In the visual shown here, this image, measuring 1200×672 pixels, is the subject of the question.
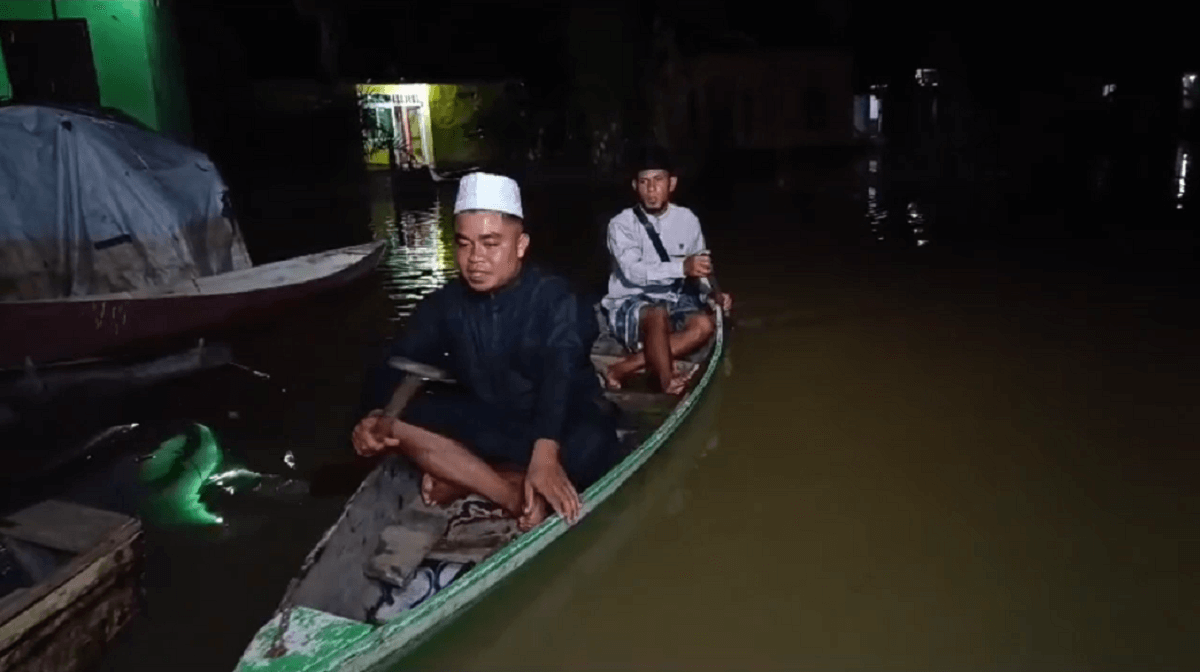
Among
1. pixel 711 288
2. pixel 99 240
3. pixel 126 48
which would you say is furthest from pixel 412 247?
pixel 711 288

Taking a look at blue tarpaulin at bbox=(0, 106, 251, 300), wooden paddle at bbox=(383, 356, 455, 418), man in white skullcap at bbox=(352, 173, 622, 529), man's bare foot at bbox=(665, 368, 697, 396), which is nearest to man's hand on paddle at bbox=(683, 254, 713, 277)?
man's bare foot at bbox=(665, 368, 697, 396)

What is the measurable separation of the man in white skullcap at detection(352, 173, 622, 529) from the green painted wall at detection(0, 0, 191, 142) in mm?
10077

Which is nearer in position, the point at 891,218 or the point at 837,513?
the point at 837,513

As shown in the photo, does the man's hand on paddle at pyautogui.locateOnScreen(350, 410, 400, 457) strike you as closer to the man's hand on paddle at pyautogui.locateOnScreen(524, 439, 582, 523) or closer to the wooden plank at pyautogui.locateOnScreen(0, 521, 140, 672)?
the man's hand on paddle at pyautogui.locateOnScreen(524, 439, 582, 523)

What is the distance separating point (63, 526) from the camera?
11.7 ft

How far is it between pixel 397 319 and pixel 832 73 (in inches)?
863

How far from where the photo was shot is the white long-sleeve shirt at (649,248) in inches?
263

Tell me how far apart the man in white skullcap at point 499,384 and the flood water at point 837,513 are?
493 mm

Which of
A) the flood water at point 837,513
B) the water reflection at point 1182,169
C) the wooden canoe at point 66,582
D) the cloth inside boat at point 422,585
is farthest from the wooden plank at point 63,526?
the water reflection at point 1182,169

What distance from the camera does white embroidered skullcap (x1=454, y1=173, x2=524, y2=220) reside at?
4.08 m

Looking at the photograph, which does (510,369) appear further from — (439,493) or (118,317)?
(118,317)

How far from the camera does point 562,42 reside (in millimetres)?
25938

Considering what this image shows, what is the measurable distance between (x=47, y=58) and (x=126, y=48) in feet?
3.73

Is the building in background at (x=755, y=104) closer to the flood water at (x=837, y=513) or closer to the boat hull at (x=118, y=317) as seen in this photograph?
the flood water at (x=837, y=513)
